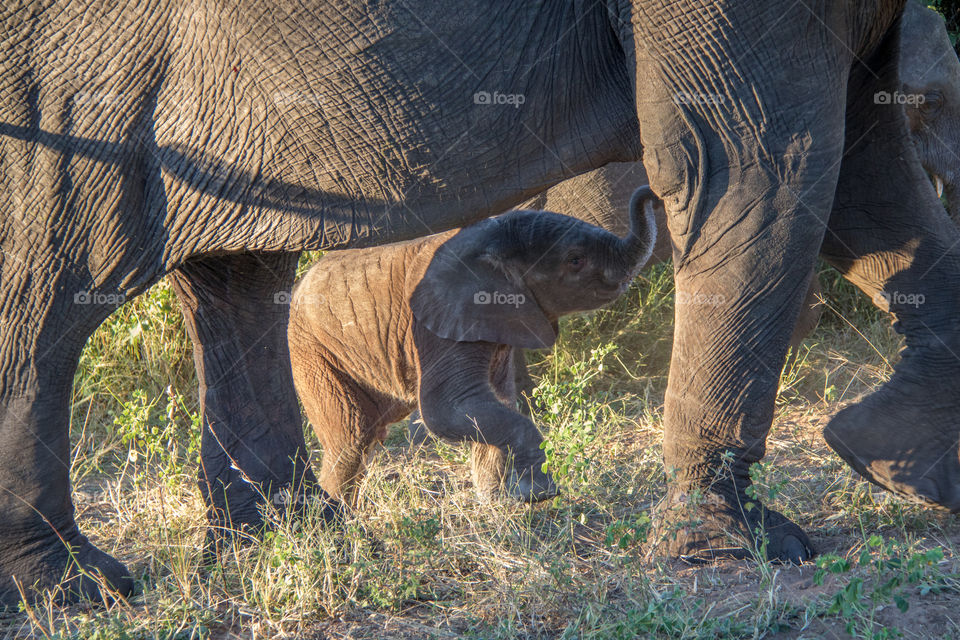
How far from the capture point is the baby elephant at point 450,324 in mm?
4133

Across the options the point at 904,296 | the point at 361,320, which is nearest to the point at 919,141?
the point at 904,296

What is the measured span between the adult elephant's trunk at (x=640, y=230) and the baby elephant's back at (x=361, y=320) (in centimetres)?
88

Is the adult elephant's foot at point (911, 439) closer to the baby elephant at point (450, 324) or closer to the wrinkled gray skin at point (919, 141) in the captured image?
the baby elephant at point (450, 324)

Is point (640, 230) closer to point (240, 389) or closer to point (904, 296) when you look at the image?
point (904, 296)

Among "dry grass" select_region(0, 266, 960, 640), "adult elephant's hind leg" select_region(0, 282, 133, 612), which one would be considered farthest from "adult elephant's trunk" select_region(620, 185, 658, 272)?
"adult elephant's hind leg" select_region(0, 282, 133, 612)

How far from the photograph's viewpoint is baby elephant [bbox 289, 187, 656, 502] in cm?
413

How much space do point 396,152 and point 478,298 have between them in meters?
1.43

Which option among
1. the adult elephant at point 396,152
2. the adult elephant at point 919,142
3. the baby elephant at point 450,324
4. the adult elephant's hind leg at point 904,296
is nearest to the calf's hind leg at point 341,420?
the baby elephant at point 450,324

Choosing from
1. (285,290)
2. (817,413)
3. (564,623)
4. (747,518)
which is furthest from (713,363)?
(817,413)

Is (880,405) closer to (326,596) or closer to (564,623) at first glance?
(564,623)

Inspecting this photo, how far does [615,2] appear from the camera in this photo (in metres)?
2.91

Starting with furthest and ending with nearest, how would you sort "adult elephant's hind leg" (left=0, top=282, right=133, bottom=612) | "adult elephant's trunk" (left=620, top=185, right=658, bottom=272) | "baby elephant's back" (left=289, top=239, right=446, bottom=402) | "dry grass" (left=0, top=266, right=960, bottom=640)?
"baby elephant's back" (left=289, top=239, right=446, bottom=402), "adult elephant's trunk" (left=620, top=185, right=658, bottom=272), "adult elephant's hind leg" (left=0, top=282, right=133, bottom=612), "dry grass" (left=0, top=266, right=960, bottom=640)

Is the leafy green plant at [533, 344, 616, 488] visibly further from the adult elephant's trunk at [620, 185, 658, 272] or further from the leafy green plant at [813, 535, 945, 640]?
the leafy green plant at [813, 535, 945, 640]

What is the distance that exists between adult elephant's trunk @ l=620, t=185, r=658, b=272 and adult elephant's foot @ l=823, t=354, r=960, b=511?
104cm
